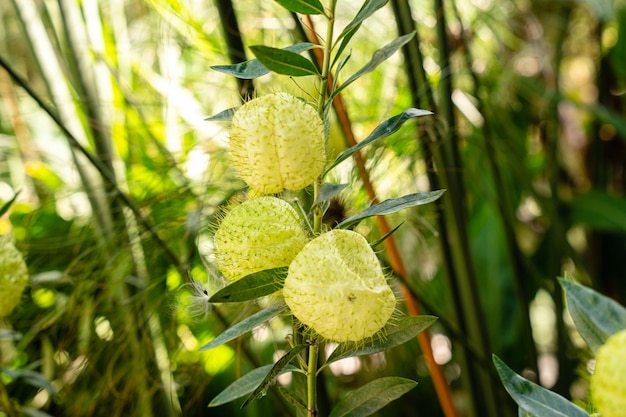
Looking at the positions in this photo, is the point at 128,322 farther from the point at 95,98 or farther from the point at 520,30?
the point at 520,30

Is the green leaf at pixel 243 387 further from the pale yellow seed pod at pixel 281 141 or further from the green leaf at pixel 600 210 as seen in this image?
the green leaf at pixel 600 210

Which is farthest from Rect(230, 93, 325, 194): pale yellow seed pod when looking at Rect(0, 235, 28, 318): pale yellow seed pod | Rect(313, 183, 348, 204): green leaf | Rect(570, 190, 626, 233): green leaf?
Rect(570, 190, 626, 233): green leaf

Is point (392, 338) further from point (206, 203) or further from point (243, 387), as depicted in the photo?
point (206, 203)

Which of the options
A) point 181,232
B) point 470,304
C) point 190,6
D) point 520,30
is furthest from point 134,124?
point 520,30

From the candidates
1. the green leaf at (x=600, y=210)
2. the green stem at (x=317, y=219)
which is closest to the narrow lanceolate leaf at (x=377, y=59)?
the green stem at (x=317, y=219)

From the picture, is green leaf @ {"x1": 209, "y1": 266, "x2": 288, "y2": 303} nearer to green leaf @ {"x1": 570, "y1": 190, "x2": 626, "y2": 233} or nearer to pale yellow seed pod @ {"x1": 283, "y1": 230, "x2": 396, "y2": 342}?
pale yellow seed pod @ {"x1": 283, "y1": 230, "x2": 396, "y2": 342}

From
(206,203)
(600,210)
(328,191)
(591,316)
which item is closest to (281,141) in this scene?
(328,191)
